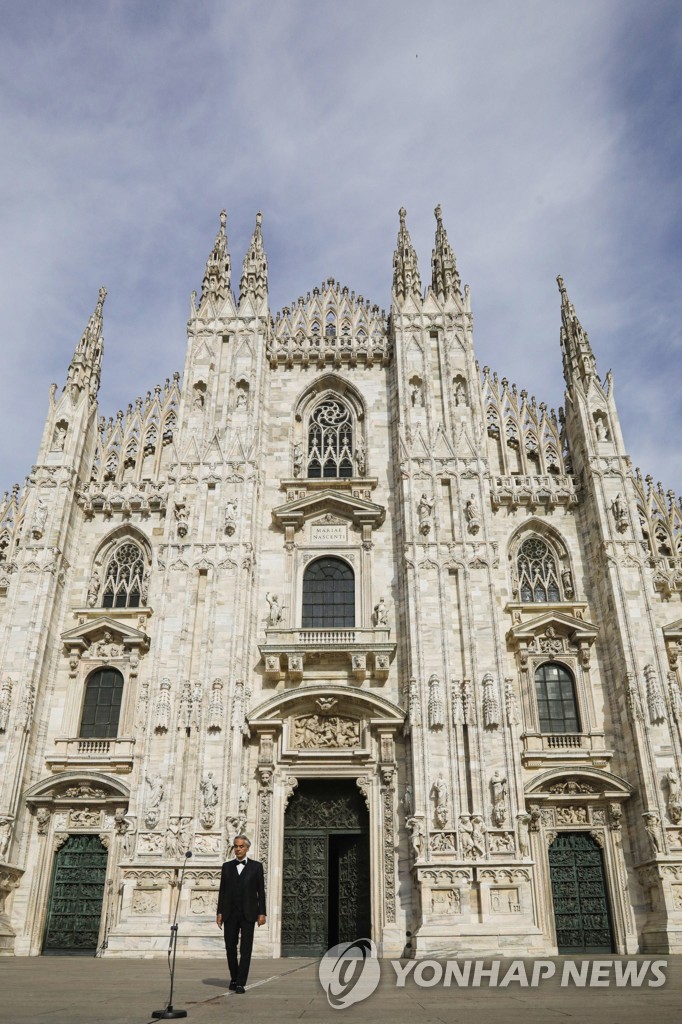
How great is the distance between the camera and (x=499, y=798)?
17281 mm

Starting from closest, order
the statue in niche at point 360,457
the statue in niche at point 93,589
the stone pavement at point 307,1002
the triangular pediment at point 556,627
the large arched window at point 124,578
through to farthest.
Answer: the stone pavement at point 307,1002
the triangular pediment at point 556,627
the statue in niche at point 93,589
the large arched window at point 124,578
the statue in niche at point 360,457

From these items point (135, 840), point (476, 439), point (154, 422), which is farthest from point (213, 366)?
point (135, 840)

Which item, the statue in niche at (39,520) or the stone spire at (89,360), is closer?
the statue in niche at (39,520)

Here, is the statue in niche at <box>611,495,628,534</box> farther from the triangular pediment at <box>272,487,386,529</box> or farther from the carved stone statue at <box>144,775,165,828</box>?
the carved stone statue at <box>144,775,165,828</box>

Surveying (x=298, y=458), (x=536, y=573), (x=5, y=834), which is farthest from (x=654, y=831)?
(x=5, y=834)

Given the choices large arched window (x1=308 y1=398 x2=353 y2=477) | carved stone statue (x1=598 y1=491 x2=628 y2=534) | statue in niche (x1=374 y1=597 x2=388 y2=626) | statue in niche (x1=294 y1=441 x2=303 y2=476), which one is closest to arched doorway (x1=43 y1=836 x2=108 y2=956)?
statue in niche (x1=374 y1=597 x2=388 y2=626)

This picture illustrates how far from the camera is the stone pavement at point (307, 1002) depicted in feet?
19.7

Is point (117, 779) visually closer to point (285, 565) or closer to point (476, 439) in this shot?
point (285, 565)

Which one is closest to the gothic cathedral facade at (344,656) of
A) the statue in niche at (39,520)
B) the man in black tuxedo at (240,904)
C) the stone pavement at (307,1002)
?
the statue in niche at (39,520)

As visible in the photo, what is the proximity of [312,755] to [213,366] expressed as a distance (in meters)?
11.8

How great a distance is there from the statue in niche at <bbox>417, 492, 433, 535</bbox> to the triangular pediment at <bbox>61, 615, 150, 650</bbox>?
7.82m

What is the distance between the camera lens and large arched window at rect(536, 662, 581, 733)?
19.3 metres

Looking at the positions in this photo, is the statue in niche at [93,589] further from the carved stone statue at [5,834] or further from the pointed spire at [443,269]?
the pointed spire at [443,269]

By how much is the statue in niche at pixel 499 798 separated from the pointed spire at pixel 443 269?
581 inches
